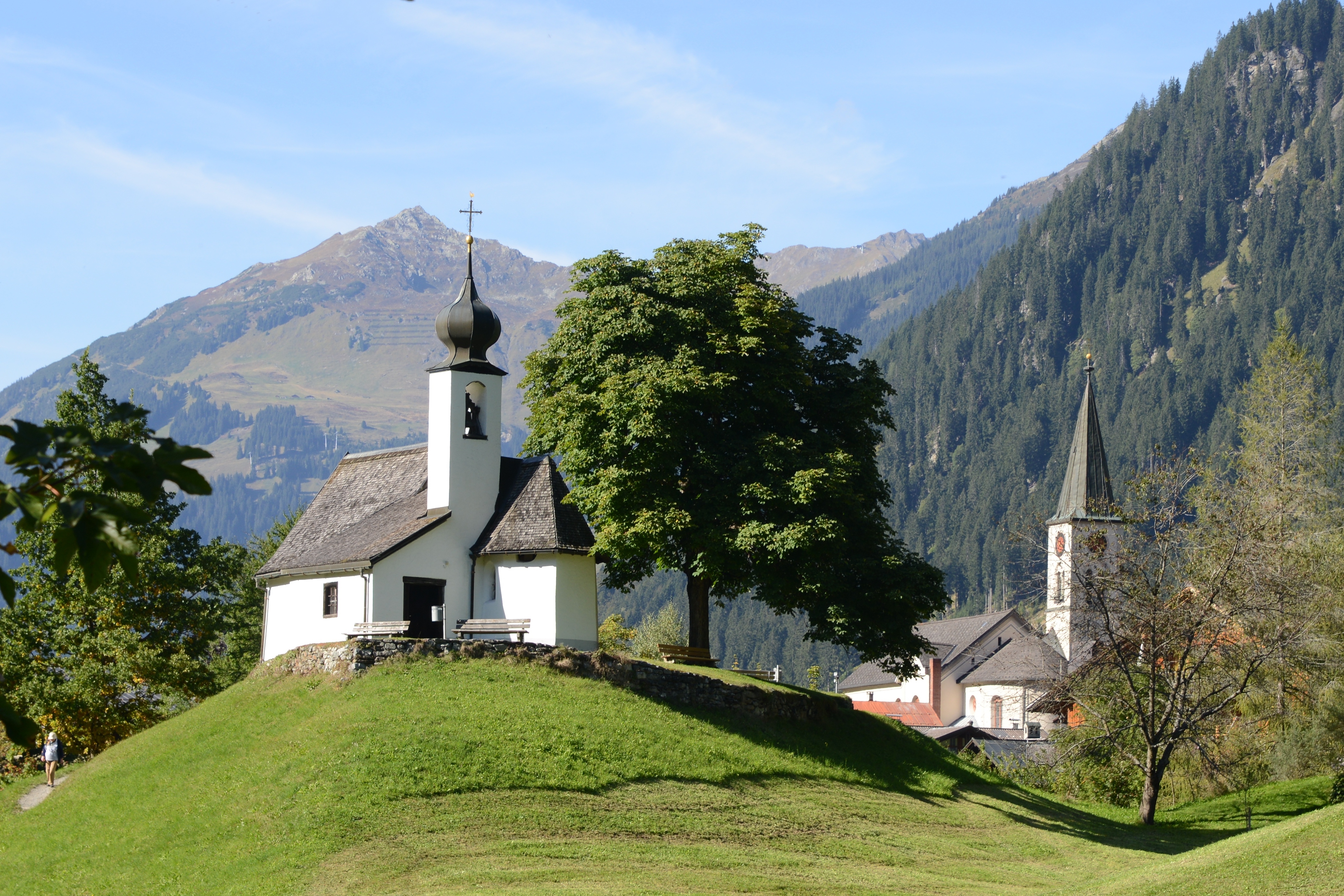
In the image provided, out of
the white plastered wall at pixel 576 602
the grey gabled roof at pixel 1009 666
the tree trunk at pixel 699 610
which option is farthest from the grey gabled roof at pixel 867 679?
the white plastered wall at pixel 576 602

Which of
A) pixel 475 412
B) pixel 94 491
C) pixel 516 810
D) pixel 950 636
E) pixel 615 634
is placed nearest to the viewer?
pixel 94 491

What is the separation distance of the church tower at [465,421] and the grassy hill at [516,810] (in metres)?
7.24

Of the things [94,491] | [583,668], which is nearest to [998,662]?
[583,668]

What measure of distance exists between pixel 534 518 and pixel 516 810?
1457cm

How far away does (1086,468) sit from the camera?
91188 millimetres

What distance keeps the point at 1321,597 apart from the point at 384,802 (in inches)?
1144

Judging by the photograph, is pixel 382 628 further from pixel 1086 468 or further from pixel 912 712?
pixel 912 712

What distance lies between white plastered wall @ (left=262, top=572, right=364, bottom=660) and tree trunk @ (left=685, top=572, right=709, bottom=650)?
9953 millimetres

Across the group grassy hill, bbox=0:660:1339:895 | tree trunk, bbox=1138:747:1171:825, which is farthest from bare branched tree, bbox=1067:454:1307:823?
grassy hill, bbox=0:660:1339:895

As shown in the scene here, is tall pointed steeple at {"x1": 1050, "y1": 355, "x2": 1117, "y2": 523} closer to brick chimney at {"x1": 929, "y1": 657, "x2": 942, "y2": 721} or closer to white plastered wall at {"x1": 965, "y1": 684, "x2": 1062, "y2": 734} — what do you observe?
white plastered wall at {"x1": 965, "y1": 684, "x2": 1062, "y2": 734}

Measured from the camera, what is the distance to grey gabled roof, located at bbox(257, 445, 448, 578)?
38406 millimetres

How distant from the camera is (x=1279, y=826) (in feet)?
71.7

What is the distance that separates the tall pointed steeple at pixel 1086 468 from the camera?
90.4m

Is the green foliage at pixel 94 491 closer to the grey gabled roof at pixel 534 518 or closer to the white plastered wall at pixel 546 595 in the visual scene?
the grey gabled roof at pixel 534 518
